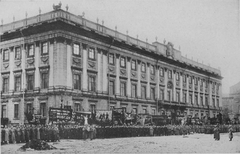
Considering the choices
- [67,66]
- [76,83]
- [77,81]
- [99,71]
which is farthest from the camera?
[99,71]

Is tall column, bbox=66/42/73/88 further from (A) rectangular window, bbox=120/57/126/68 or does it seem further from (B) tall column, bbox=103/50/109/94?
(A) rectangular window, bbox=120/57/126/68

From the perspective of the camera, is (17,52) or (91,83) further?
(91,83)

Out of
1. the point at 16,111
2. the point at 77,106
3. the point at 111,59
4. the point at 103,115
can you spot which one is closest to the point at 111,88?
the point at 111,59

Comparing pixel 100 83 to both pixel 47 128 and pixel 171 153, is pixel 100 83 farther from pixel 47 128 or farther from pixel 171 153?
pixel 171 153

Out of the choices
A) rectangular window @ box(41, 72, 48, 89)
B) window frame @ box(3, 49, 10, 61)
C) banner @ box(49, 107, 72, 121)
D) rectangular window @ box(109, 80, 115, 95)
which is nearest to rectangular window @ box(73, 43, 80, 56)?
rectangular window @ box(41, 72, 48, 89)

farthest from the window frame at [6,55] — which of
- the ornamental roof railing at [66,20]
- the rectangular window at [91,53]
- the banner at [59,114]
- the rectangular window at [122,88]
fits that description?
the rectangular window at [122,88]

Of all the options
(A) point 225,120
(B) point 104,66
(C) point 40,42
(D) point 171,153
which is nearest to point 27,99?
(C) point 40,42

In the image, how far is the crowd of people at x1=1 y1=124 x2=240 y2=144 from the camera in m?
16.2

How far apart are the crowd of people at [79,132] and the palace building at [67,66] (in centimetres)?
354

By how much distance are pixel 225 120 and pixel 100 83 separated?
50.2ft

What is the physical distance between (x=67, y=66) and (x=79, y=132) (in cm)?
606

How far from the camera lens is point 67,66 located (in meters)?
24.0

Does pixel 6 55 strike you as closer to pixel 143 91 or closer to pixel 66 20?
pixel 66 20

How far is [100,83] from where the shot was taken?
26875 millimetres
